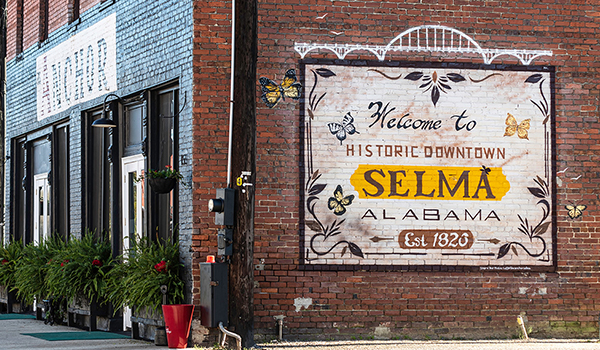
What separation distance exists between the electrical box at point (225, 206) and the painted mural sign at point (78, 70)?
4.86 meters

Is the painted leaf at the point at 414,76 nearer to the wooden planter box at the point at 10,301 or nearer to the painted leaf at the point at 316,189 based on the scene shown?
the painted leaf at the point at 316,189

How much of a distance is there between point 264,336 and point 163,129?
147 inches

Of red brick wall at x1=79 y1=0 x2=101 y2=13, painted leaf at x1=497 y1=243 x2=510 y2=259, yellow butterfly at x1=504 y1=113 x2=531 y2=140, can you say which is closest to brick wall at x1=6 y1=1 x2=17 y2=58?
red brick wall at x1=79 y1=0 x2=101 y2=13

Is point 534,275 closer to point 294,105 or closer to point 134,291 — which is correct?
point 294,105

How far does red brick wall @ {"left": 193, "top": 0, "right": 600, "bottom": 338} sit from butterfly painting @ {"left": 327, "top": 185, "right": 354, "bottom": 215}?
0.51m

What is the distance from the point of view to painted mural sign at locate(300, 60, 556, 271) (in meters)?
13.7

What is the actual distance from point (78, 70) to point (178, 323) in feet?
22.0

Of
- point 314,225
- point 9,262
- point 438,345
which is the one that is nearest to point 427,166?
point 314,225

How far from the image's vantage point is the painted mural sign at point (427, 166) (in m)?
13.7

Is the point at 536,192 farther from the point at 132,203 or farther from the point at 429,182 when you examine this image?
the point at 132,203

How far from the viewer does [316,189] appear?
1366 cm

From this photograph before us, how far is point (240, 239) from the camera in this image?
39.3 ft

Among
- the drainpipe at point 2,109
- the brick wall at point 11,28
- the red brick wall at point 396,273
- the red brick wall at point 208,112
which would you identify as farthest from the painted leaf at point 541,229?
the drainpipe at point 2,109

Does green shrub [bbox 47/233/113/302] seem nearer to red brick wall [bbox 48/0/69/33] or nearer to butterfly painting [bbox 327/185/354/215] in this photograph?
butterfly painting [bbox 327/185/354/215]
